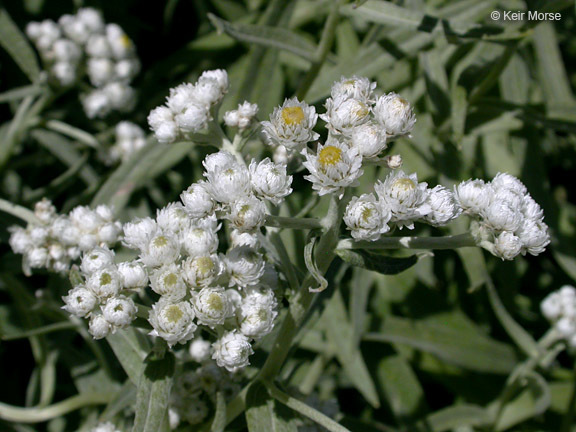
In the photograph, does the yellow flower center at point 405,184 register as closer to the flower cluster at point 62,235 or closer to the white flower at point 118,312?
the white flower at point 118,312

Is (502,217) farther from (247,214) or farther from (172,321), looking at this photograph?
(172,321)

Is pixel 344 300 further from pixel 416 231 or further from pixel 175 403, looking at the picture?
pixel 175 403

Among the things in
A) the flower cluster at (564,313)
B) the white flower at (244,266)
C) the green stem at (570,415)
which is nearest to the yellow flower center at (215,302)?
the white flower at (244,266)

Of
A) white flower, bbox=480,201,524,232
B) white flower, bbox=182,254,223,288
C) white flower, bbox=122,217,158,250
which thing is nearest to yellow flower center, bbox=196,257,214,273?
white flower, bbox=182,254,223,288

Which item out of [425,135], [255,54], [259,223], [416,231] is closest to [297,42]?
[255,54]

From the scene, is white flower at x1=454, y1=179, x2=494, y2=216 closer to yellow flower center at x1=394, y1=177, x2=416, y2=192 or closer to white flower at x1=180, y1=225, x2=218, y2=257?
yellow flower center at x1=394, y1=177, x2=416, y2=192
